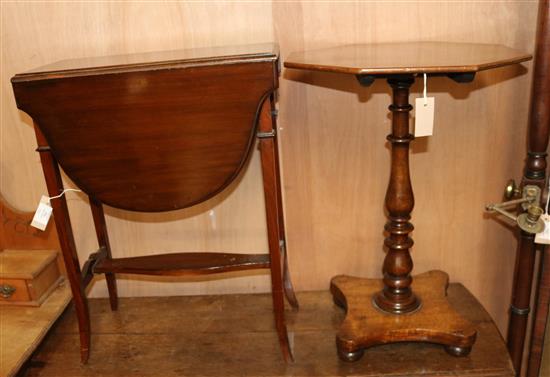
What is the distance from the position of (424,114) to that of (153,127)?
671 mm

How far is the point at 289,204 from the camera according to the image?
1766 mm

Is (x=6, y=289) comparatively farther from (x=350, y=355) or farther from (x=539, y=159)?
(x=539, y=159)

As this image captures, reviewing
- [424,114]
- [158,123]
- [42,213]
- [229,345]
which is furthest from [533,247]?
[42,213]

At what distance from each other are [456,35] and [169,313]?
1267 millimetres

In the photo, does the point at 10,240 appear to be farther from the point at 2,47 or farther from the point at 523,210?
the point at 523,210

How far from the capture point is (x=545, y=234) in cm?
152

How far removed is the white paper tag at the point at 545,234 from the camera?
152cm

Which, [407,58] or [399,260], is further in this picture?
[399,260]

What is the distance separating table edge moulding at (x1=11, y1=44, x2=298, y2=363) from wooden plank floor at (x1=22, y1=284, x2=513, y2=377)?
20 centimetres

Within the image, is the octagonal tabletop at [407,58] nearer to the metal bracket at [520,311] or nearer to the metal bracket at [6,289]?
the metal bracket at [520,311]

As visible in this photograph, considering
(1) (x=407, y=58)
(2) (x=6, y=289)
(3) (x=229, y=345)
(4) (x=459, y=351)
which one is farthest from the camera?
(2) (x=6, y=289)

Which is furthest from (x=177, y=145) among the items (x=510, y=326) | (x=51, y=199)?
(x=510, y=326)

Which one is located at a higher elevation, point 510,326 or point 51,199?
point 51,199

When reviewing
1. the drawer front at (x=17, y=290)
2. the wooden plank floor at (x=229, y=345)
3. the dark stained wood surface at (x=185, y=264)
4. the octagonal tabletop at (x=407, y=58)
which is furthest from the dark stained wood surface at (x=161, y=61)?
the wooden plank floor at (x=229, y=345)
